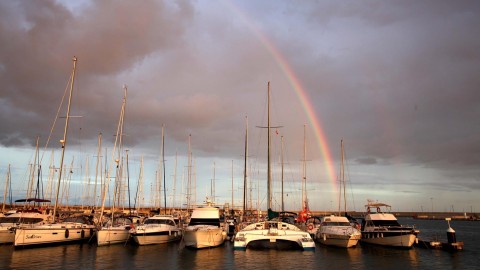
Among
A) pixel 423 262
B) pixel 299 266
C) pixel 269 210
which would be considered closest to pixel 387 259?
pixel 423 262

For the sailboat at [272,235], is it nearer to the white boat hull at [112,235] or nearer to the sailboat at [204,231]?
the sailboat at [204,231]

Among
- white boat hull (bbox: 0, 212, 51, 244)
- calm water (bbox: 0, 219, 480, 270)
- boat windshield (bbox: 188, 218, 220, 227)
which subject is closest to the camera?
calm water (bbox: 0, 219, 480, 270)

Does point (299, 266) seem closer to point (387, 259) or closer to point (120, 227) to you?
point (387, 259)

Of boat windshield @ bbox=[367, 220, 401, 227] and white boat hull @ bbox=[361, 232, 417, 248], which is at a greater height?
boat windshield @ bbox=[367, 220, 401, 227]

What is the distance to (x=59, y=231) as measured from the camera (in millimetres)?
35812

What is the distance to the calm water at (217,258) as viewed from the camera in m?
25.9

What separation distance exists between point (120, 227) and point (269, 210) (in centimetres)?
1643

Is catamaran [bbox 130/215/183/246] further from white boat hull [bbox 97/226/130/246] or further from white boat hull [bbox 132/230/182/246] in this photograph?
white boat hull [bbox 97/226/130/246]

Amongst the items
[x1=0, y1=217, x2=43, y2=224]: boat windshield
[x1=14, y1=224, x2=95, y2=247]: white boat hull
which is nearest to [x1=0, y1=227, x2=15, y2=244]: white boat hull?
[x1=0, y1=217, x2=43, y2=224]: boat windshield

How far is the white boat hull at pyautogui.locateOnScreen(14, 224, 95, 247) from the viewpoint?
105ft

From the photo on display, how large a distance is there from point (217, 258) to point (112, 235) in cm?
1375

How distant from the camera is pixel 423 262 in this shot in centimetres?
2925

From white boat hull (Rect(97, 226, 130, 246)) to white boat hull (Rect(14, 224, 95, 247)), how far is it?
11.9 ft

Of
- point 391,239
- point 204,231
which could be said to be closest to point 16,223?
point 204,231
